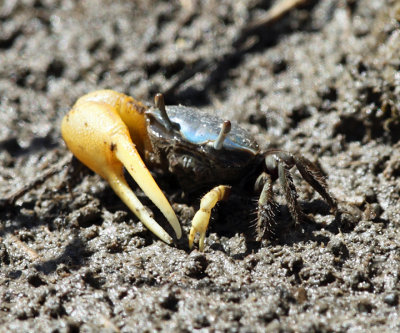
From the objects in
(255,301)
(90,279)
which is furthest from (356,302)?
(90,279)

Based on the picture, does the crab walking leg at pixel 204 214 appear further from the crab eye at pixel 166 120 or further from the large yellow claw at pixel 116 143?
the crab eye at pixel 166 120

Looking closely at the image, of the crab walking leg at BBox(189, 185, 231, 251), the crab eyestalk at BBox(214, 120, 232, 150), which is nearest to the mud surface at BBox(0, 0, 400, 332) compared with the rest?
the crab walking leg at BBox(189, 185, 231, 251)

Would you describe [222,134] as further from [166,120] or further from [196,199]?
[196,199]

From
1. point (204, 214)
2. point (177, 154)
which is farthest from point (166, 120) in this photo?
point (204, 214)

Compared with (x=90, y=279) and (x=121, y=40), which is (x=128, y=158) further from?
(x=121, y=40)

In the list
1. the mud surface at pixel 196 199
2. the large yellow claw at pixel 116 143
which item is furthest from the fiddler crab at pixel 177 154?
the mud surface at pixel 196 199

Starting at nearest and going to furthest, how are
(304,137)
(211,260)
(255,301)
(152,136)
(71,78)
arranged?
(255,301)
(211,260)
(152,136)
(304,137)
(71,78)
